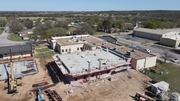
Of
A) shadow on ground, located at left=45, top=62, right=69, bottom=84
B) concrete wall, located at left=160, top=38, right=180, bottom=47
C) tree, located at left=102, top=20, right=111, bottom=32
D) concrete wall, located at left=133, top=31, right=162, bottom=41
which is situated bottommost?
shadow on ground, located at left=45, top=62, right=69, bottom=84

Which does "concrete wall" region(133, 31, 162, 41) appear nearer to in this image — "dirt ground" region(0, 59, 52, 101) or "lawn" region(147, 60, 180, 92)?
"lawn" region(147, 60, 180, 92)

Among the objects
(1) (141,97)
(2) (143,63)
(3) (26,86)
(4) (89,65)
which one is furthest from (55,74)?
(2) (143,63)

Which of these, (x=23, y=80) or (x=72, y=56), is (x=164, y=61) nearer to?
(x=72, y=56)

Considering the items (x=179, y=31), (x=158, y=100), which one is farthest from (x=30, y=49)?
(x=179, y=31)

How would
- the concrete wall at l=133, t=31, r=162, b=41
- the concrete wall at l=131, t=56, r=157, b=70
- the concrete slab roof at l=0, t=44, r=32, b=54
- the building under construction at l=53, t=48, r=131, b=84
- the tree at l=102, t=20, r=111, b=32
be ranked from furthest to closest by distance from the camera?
the tree at l=102, t=20, r=111, b=32, the concrete wall at l=133, t=31, r=162, b=41, the concrete slab roof at l=0, t=44, r=32, b=54, the concrete wall at l=131, t=56, r=157, b=70, the building under construction at l=53, t=48, r=131, b=84

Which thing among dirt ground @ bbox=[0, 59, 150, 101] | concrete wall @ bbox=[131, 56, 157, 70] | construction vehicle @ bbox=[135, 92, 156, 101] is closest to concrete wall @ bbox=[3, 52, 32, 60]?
dirt ground @ bbox=[0, 59, 150, 101]

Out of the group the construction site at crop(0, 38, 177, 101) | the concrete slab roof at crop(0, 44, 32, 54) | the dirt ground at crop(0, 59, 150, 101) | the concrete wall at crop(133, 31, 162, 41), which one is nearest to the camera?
the dirt ground at crop(0, 59, 150, 101)

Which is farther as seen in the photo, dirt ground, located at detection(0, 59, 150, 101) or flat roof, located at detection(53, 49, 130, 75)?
flat roof, located at detection(53, 49, 130, 75)
